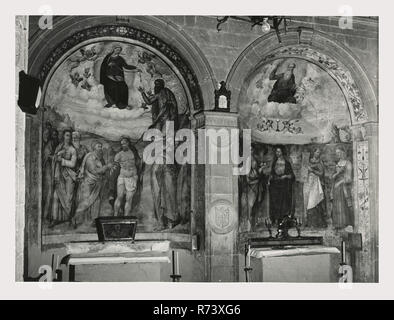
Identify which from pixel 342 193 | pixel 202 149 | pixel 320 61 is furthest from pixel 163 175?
pixel 320 61

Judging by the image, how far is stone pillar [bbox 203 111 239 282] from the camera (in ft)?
24.3

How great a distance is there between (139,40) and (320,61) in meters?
2.52

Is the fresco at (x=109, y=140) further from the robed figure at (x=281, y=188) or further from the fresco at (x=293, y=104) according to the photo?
the robed figure at (x=281, y=188)

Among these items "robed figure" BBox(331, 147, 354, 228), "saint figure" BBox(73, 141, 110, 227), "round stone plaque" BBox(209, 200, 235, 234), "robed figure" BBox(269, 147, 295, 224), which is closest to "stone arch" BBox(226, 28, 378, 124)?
"robed figure" BBox(331, 147, 354, 228)

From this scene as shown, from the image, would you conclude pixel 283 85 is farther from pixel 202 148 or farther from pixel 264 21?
pixel 202 148

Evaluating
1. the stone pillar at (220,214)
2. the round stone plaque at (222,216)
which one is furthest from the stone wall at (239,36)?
the round stone plaque at (222,216)

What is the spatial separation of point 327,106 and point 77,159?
11.5 ft

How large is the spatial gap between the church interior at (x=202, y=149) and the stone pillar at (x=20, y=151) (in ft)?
0.61
